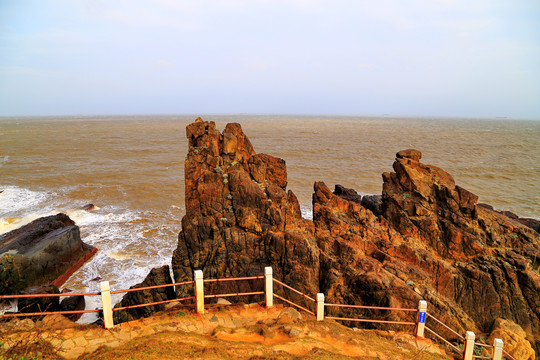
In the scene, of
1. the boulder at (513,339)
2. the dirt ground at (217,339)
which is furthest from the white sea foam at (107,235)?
the boulder at (513,339)

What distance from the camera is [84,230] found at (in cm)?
2262

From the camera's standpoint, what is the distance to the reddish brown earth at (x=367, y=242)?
37.2 ft

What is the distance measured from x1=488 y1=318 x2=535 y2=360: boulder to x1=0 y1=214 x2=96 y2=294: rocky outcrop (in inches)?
833

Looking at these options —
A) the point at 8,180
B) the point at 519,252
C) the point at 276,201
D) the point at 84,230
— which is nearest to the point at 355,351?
the point at 276,201

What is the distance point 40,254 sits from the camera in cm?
1608

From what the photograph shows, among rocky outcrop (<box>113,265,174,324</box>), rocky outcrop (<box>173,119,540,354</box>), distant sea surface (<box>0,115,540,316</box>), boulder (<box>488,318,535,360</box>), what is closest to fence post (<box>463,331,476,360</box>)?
A: rocky outcrop (<box>173,119,540,354</box>)

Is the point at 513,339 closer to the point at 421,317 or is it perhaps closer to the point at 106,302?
the point at 421,317

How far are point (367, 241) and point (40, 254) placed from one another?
17.5 m

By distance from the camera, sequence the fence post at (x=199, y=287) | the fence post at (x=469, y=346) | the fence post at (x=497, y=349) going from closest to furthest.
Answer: the fence post at (x=497, y=349) → the fence post at (x=199, y=287) → the fence post at (x=469, y=346)

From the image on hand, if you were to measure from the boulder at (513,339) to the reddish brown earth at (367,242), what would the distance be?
25.0 inches

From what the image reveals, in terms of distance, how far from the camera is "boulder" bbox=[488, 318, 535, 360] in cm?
1015

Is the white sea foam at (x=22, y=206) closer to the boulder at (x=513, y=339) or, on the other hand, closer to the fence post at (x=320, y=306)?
the fence post at (x=320, y=306)

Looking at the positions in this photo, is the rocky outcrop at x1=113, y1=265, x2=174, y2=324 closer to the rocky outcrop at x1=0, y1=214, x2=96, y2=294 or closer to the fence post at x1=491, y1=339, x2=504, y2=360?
the rocky outcrop at x1=0, y1=214, x2=96, y2=294

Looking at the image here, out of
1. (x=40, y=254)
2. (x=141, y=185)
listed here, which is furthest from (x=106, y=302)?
(x=141, y=185)
